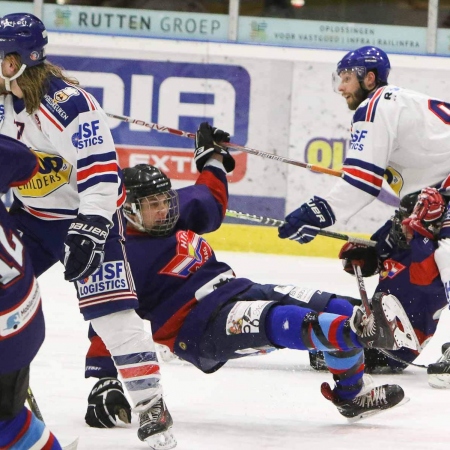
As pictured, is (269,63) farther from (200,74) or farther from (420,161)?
(420,161)

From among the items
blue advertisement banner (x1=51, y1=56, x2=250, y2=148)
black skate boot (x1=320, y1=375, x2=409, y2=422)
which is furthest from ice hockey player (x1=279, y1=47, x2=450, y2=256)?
blue advertisement banner (x1=51, y1=56, x2=250, y2=148)

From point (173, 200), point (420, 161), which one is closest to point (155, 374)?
point (173, 200)

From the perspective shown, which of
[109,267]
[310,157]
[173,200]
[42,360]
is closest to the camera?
[109,267]

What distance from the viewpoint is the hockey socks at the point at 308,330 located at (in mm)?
2846

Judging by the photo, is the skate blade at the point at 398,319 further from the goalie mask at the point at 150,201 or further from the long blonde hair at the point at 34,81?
the long blonde hair at the point at 34,81

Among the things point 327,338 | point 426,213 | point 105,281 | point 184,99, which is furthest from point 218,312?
point 184,99

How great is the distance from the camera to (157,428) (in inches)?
106

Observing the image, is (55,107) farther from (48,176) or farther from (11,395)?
(11,395)

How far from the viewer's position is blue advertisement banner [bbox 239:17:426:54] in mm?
7113

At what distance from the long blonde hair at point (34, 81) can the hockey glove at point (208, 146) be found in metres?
0.80

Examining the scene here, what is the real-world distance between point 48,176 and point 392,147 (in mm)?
1503

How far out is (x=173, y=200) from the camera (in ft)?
10.7

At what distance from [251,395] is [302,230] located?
71 centimetres

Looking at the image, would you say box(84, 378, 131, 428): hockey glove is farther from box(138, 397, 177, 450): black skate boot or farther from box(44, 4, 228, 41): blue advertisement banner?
box(44, 4, 228, 41): blue advertisement banner
